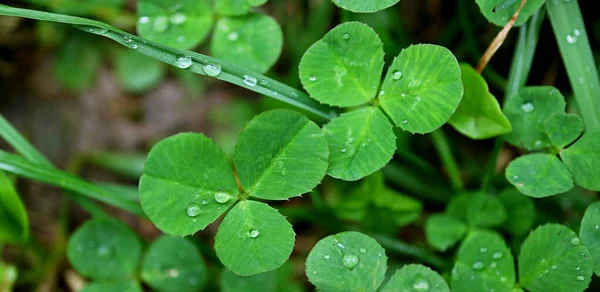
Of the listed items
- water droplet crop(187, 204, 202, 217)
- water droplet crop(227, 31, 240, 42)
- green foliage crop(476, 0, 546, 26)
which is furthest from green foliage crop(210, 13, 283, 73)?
green foliage crop(476, 0, 546, 26)

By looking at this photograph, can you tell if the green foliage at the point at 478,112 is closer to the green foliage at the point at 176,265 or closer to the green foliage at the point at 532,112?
the green foliage at the point at 532,112

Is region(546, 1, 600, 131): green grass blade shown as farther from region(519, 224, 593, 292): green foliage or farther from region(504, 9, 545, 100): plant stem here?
region(519, 224, 593, 292): green foliage

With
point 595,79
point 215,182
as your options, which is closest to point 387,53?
point 595,79

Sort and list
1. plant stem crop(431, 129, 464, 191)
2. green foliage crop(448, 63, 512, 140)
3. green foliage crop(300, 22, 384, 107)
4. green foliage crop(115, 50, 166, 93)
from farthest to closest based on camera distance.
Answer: green foliage crop(115, 50, 166, 93) → plant stem crop(431, 129, 464, 191) → green foliage crop(448, 63, 512, 140) → green foliage crop(300, 22, 384, 107)

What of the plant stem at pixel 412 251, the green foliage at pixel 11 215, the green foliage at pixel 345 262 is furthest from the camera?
the plant stem at pixel 412 251


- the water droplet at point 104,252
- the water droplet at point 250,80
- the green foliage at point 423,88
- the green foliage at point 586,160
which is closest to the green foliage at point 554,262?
the green foliage at point 586,160

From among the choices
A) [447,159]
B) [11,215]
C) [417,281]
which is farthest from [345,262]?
[11,215]
